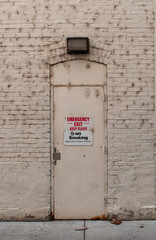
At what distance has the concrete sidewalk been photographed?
3.82m

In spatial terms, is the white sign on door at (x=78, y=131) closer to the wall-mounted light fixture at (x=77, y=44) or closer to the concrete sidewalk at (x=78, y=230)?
the wall-mounted light fixture at (x=77, y=44)

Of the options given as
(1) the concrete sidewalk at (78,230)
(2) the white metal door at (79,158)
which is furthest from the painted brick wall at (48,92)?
(1) the concrete sidewalk at (78,230)

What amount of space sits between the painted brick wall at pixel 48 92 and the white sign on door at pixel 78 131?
0.34 metres

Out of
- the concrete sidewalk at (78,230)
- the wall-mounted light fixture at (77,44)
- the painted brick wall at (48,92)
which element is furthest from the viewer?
the painted brick wall at (48,92)

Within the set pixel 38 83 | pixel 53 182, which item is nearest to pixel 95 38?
pixel 38 83

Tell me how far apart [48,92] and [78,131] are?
892mm

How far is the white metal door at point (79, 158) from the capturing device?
14.7 ft

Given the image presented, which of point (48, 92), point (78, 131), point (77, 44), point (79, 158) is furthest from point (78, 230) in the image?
point (77, 44)

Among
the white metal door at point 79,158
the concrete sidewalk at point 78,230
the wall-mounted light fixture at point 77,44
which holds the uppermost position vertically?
the wall-mounted light fixture at point 77,44

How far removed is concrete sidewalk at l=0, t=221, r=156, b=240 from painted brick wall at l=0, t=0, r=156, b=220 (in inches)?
10.6

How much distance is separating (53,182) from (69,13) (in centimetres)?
308

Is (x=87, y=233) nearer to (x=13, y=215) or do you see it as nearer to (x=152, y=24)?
(x=13, y=215)

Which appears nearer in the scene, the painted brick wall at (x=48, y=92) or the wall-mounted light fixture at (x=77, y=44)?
the wall-mounted light fixture at (x=77, y=44)

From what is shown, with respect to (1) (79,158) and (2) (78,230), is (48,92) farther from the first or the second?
(2) (78,230)
